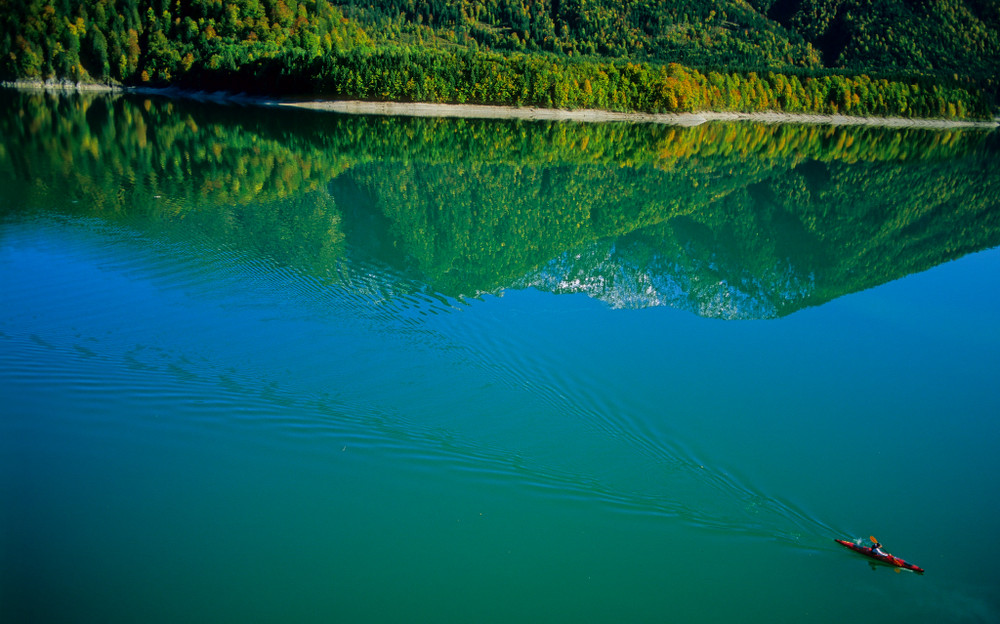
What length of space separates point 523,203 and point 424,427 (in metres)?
18.0

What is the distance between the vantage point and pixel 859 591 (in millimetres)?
7629

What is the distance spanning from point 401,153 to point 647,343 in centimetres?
2892

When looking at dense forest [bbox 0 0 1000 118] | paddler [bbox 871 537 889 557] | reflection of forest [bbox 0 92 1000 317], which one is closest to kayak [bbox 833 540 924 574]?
paddler [bbox 871 537 889 557]

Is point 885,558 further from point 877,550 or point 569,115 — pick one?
point 569,115

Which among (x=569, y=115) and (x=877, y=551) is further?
(x=569, y=115)

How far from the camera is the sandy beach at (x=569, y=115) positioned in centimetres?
7112

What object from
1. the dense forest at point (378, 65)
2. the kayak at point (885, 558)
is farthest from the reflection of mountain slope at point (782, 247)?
the dense forest at point (378, 65)

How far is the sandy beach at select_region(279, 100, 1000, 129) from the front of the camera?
7112cm

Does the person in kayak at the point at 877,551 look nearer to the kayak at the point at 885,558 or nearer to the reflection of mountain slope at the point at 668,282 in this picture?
the kayak at the point at 885,558

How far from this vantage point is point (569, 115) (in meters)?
77.3

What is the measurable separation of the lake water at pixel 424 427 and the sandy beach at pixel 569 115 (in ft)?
165

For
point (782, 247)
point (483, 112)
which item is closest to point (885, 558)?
point (782, 247)

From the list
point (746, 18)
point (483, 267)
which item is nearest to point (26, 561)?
point (483, 267)

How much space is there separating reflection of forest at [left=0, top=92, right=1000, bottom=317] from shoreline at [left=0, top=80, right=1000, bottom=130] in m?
19.6
